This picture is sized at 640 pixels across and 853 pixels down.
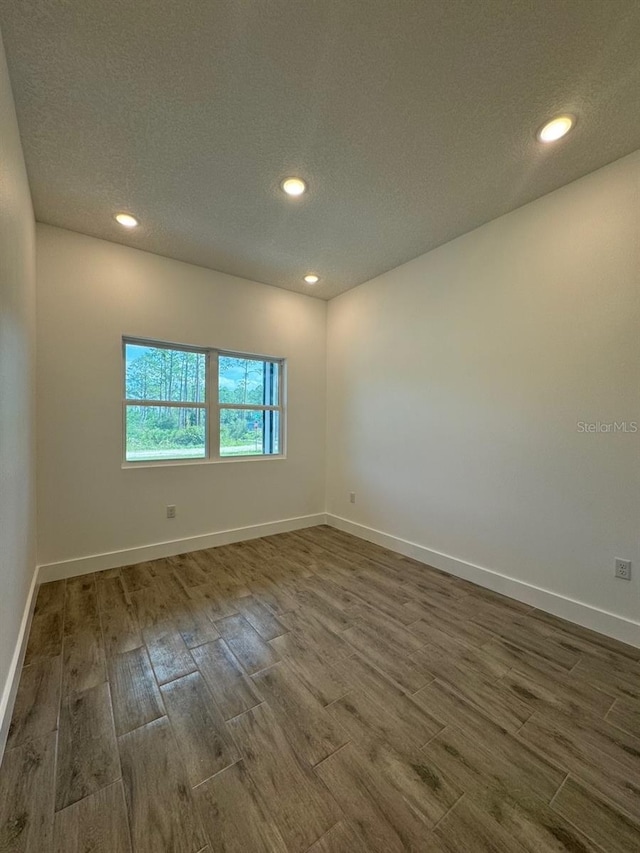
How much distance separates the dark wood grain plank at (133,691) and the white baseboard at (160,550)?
1.28 metres

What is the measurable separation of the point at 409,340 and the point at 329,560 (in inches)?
87.6

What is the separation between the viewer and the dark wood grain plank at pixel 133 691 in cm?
141

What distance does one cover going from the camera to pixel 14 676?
1.53 m

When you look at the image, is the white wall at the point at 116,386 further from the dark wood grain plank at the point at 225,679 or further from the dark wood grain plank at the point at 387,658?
the dark wood grain plank at the point at 387,658

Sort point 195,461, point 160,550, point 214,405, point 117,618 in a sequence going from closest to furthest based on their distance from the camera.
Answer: point 117,618 → point 160,550 → point 195,461 → point 214,405

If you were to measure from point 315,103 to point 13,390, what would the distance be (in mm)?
2055

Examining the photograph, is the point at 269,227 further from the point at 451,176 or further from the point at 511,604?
the point at 511,604

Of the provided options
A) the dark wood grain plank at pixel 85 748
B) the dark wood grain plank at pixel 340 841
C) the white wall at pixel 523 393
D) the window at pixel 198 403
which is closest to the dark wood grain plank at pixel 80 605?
the dark wood grain plank at pixel 85 748

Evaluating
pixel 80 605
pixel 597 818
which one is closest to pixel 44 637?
pixel 80 605

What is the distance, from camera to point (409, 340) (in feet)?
10.6

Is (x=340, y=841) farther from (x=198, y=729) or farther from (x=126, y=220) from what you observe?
(x=126, y=220)

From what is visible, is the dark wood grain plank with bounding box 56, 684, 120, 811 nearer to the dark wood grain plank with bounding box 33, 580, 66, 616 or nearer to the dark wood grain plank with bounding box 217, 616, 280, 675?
the dark wood grain plank with bounding box 217, 616, 280, 675

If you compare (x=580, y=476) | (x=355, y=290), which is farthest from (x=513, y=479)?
(x=355, y=290)

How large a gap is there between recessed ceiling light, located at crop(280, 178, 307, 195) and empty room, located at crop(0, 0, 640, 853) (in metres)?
0.02
